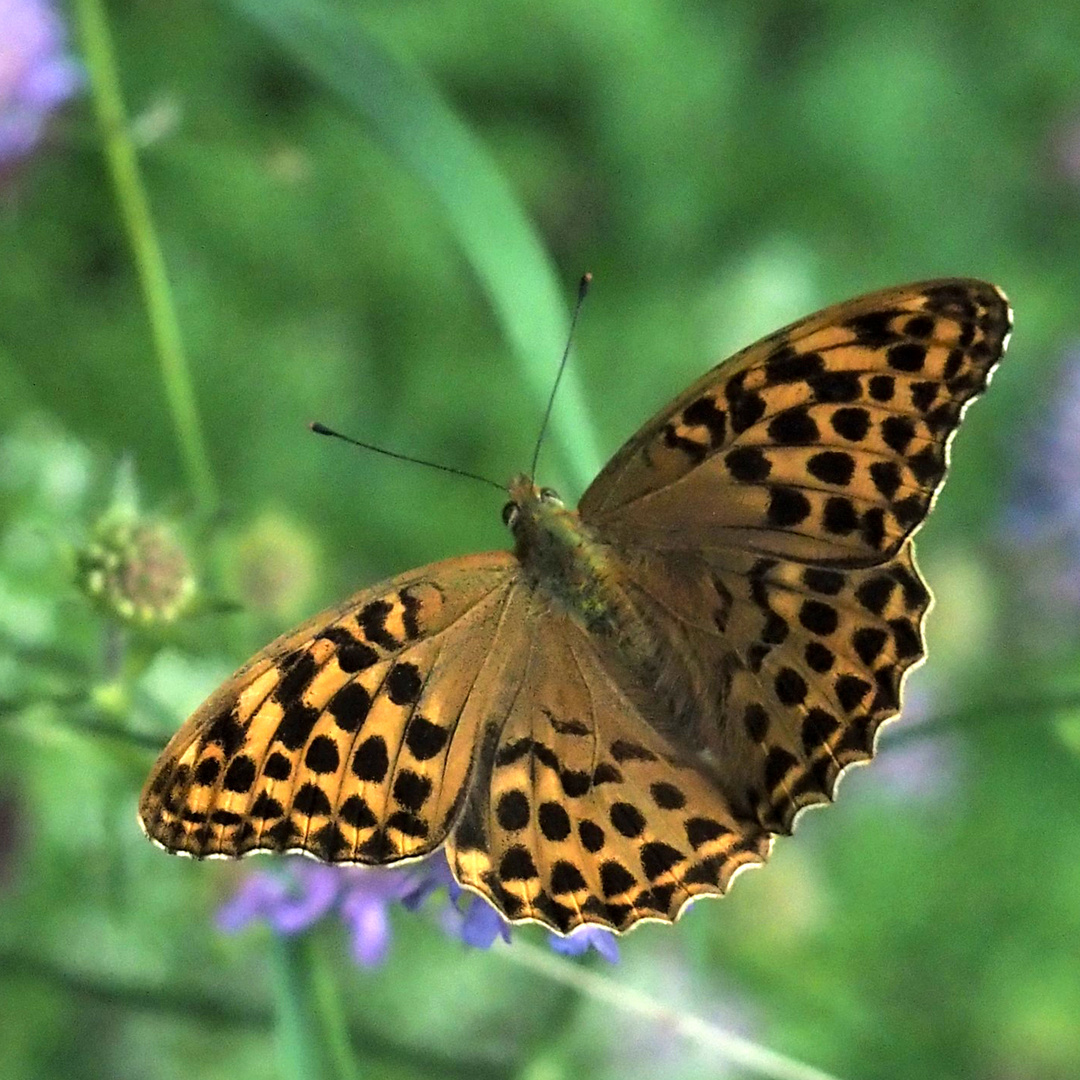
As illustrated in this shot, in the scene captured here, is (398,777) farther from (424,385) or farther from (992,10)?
(992,10)

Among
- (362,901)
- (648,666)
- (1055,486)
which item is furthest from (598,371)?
(362,901)

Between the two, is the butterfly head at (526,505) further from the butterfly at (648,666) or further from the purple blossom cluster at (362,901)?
the purple blossom cluster at (362,901)

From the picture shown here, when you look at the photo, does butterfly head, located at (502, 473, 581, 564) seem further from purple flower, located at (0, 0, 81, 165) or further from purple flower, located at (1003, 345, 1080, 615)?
purple flower, located at (1003, 345, 1080, 615)

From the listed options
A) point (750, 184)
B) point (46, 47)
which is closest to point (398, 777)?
point (46, 47)

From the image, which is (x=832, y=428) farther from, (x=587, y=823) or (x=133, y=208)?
(x=133, y=208)

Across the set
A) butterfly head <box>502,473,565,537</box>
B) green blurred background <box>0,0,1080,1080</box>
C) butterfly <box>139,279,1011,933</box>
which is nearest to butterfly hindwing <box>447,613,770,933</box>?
butterfly <box>139,279,1011,933</box>
